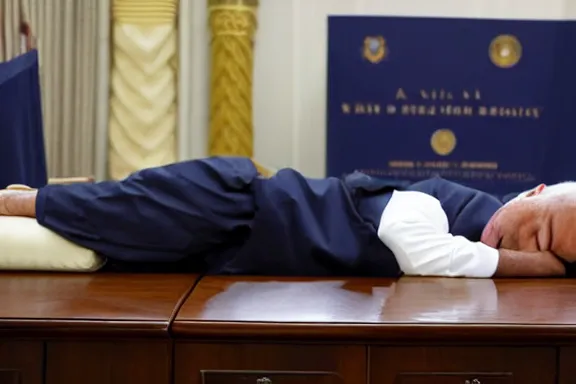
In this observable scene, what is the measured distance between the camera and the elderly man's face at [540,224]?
1317 millimetres

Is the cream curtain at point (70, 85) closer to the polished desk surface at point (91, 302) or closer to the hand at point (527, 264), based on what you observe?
the polished desk surface at point (91, 302)

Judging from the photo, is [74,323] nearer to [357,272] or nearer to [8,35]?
[357,272]

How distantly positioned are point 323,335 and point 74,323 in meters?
0.34

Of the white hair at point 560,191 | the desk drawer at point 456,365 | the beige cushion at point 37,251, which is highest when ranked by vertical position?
the white hair at point 560,191

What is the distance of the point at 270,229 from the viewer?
4.38ft

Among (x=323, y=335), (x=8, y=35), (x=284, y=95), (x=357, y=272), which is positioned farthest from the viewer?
(x=284, y=95)

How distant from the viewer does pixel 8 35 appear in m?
2.43

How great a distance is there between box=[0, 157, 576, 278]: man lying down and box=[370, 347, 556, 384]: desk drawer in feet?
1.00

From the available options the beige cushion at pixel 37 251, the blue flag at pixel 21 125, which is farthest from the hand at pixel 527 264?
the blue flag at pixel 21 125

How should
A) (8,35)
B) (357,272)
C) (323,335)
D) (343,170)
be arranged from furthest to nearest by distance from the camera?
(343,170)
(8,35)
(357,272)
(323,335)

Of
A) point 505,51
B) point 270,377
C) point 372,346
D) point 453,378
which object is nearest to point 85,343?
point 270,377

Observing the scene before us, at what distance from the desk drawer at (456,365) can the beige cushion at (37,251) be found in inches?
23.5

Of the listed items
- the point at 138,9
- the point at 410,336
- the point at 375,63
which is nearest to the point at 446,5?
the point at 375,63

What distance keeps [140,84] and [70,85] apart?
26 centimetres
